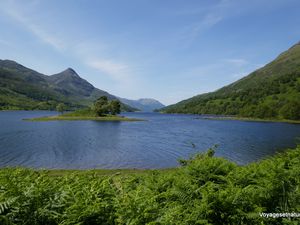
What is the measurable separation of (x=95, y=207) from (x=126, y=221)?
0.96 m

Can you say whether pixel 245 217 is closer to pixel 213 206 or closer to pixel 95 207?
pixel 213 206

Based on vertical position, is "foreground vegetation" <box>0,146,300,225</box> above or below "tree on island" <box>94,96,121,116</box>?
below

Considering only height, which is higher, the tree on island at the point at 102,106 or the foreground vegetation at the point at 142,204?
the tree on island at the point at 102,106

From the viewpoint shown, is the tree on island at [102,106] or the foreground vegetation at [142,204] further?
the tree on island at [102,106]

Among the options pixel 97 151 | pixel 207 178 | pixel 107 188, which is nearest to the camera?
pixel 107 188

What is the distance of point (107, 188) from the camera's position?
30.4ft

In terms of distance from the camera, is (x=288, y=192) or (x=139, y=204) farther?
(x=288, y=192)

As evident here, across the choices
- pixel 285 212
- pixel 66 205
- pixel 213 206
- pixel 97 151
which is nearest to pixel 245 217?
pixel 213 206

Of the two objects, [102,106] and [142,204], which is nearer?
[142,204]

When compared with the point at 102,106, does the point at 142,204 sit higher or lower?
lower

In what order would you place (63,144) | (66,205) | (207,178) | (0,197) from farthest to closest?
(63,144)
(207,178)
(66,205)
(0,197)

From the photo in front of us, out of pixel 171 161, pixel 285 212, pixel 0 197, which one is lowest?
pixel 171 161

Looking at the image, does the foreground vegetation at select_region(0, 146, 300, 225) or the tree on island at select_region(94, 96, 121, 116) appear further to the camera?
the tree on island at select_region(94, 96, 121, 116)

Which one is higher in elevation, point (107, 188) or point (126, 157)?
point (107, 188)
